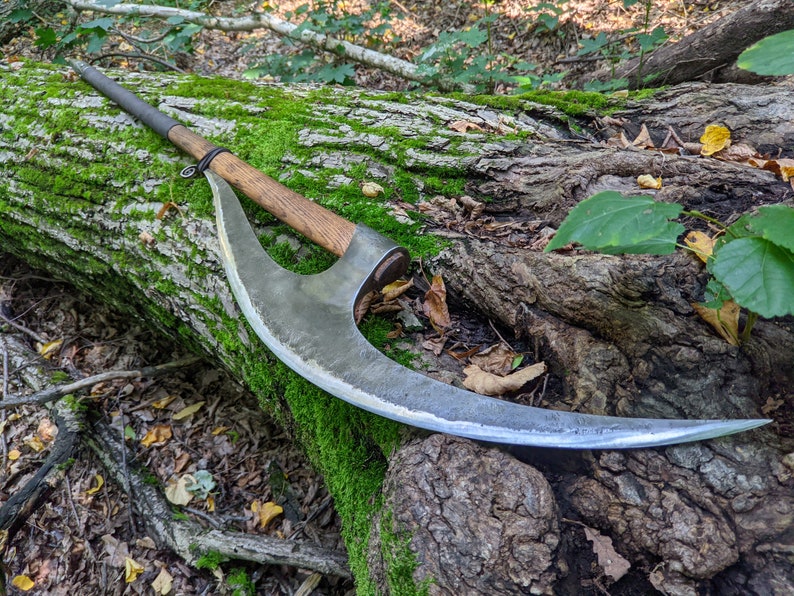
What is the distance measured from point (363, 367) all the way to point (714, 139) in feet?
7.01

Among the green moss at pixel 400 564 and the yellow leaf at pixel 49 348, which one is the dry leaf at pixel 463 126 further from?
the yellow leaf at pixel 49 348

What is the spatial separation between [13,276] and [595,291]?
4.45 meters

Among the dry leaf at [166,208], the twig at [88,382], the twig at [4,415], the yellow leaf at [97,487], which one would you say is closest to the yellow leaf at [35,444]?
the twig at [4,415]

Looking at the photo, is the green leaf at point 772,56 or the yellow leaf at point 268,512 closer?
the green leaf at point 772,56

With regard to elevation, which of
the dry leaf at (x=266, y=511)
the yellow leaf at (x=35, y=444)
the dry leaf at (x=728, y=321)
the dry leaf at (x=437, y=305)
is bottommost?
the dry leaf at (x=266, y=511)

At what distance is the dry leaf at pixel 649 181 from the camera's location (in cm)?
206

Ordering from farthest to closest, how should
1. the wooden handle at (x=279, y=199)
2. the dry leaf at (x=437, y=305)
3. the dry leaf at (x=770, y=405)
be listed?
the wooden handle at (x=279, y=199) < the dry leaf at (x=437, y=305) < the dry leaf at (x=770, y=405)

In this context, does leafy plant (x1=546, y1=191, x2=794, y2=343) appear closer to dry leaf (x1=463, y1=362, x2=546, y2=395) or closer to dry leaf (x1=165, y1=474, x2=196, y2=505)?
dry leaf (x1=463, y1=362, x2=546, y2=395)

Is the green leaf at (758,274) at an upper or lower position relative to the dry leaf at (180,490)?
upper

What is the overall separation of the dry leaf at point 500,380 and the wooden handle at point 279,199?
0.74 metres

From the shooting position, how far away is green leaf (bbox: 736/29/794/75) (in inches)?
48.9

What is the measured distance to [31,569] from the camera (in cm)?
267

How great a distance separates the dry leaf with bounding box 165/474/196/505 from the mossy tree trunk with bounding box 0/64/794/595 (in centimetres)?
78

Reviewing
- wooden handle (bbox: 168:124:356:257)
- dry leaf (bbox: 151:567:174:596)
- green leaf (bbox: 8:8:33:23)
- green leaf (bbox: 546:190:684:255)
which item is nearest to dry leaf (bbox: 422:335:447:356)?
wooden handle (bbox: 168:124:356:257)
